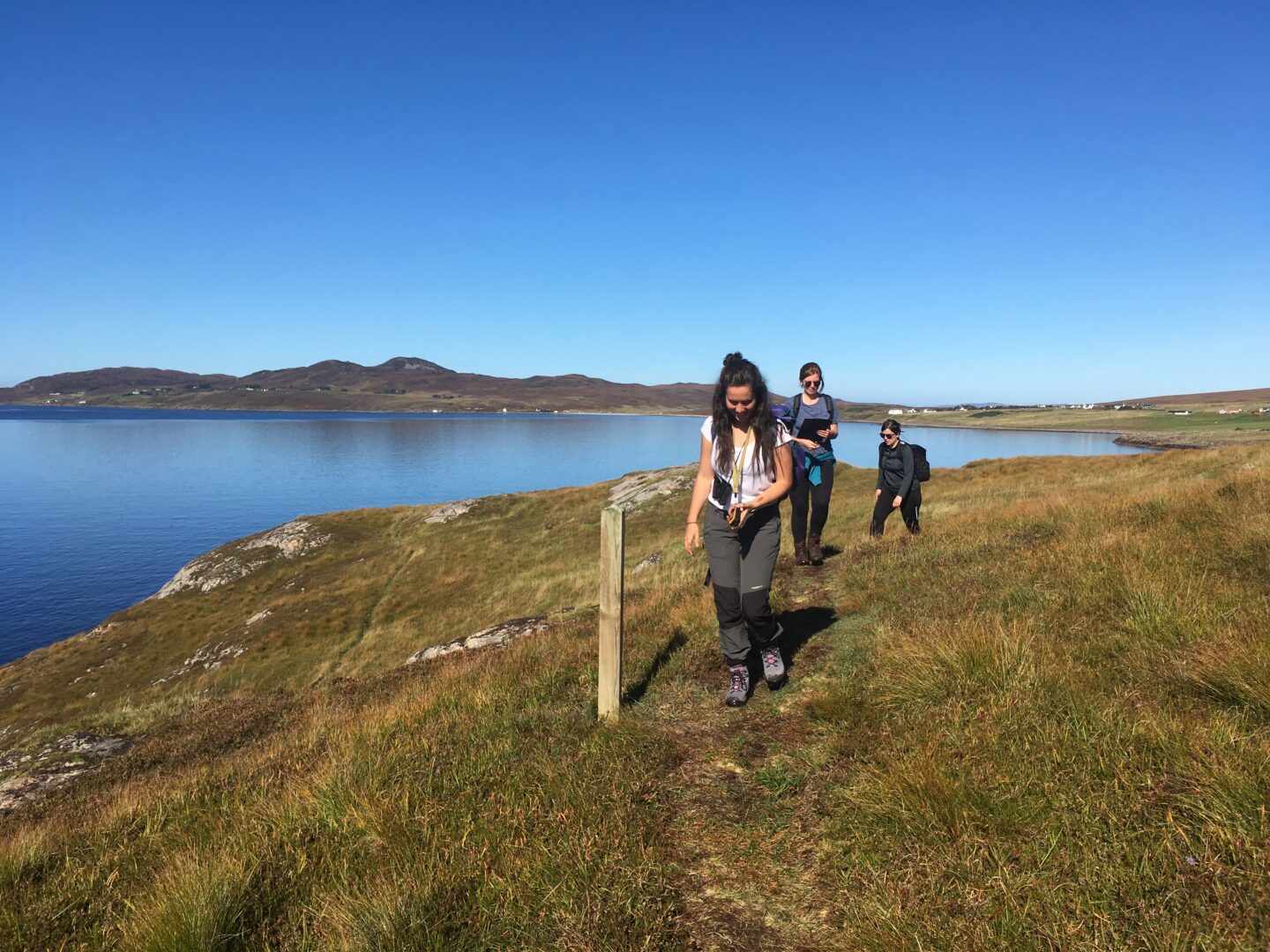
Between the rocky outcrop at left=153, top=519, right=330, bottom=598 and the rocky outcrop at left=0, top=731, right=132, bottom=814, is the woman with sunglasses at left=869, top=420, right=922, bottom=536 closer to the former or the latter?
the rocky outcrop at left=0, top=731, right=132, bottom=814

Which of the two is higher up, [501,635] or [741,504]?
[741,504]

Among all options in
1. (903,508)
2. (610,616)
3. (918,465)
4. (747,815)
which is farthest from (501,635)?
(747,815)

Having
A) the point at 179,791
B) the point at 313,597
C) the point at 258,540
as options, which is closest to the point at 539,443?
the point at 258,540

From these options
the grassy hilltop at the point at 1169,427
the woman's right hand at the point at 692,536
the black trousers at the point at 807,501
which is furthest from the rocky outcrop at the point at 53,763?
the grassy hilltop at the point at 1169,427

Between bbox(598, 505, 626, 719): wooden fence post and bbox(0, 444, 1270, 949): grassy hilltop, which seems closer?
bbox(0, 444, 1270, 949): grassy hilltop

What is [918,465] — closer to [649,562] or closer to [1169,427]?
[649,562]

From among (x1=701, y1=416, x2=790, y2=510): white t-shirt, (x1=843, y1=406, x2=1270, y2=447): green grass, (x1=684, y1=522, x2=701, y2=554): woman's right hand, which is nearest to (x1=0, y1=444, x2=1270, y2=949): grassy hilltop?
(x1=684, y1=522, x2=701, y2=554): woman's right hand

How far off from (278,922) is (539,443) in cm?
15779

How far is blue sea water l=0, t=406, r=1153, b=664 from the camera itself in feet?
128

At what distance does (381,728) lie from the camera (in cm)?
536

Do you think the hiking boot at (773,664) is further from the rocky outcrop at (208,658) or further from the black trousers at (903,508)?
the rocky outcrop at (208,658)

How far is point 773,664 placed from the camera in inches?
215

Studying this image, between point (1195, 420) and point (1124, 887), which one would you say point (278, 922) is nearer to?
point (1124, 887)

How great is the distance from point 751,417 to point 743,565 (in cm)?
131
